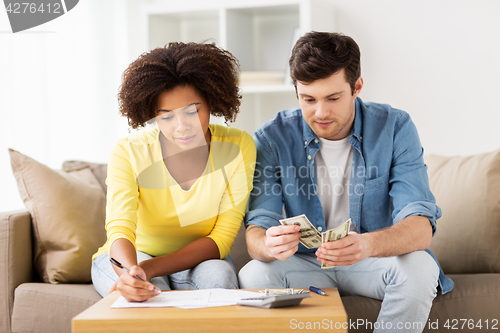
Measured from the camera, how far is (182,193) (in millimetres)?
1576

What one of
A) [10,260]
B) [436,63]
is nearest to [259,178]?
[10,260]

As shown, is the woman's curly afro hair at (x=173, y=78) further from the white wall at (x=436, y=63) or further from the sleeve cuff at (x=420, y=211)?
the white wall at (x=436, y=63)

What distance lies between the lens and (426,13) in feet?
7.80

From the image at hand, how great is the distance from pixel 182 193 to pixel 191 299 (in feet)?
1.59

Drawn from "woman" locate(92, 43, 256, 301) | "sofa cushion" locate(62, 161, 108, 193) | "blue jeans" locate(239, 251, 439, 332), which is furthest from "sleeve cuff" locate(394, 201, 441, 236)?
"sofa cushion" locate(62, 161, 108, 193)

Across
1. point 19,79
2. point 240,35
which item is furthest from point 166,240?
point 240,35

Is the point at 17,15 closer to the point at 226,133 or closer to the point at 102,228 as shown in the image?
the point at 102,228

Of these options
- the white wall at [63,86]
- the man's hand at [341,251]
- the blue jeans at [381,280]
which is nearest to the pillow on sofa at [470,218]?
the blue jeans at [381,280]

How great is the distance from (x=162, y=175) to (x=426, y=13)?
1626mm

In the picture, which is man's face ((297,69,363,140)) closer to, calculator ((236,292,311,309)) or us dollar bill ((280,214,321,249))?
us dollar bill ((280,214,321,249))

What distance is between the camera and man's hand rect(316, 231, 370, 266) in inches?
48.4

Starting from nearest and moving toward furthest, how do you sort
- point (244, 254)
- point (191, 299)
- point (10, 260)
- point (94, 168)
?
point (191, 299) → point (10, 260) → point (244, 254) → point (94, 168)

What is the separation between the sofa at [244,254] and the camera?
4.93ft

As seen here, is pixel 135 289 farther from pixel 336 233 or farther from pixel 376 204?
pixel 376 204
